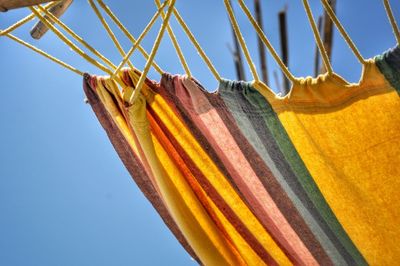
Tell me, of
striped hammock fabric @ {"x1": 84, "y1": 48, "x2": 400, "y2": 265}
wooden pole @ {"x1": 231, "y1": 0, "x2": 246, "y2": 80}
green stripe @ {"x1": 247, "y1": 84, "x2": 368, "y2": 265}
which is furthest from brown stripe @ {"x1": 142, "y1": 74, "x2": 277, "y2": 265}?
wooden pole @ {"x1": 231, "y1": 0, "x2": 246, "y2": 80}

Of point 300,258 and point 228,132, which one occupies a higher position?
point 228,132

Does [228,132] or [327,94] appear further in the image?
[228,132]

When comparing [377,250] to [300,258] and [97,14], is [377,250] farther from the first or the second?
[97,14]

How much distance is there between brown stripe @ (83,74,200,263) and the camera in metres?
1.26

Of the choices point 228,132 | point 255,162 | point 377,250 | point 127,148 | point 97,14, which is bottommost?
point 377,250

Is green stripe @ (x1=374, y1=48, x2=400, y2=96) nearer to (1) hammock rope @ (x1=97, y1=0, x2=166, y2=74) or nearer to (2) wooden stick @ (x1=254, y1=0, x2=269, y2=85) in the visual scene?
(1) hammock rope @ (x1=97, y1=0, x2=166, y2=74)

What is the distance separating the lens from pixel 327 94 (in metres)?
1.10

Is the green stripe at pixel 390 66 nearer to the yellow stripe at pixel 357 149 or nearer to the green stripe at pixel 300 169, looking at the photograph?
the yellow stripe at pixel 357 149

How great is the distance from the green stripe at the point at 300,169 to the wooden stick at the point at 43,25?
0.69m

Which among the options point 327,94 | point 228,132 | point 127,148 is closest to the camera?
point 327,94

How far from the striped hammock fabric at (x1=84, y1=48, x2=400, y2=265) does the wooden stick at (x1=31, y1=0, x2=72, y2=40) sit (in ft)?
1.05

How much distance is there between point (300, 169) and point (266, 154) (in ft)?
0.32

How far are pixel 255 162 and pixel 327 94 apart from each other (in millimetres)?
271

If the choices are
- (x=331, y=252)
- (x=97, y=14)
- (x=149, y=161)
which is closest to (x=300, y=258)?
(x=331, y=252)
